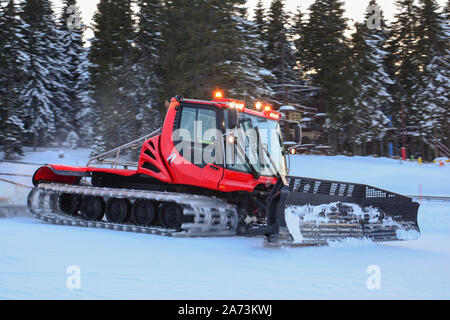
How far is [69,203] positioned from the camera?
12.8 metres

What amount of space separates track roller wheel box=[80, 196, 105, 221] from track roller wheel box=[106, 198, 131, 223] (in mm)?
372

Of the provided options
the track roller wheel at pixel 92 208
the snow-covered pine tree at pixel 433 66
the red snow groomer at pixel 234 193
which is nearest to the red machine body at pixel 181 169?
the red snow groomer at pixel 234 193

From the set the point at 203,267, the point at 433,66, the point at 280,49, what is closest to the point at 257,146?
the point at 203,267

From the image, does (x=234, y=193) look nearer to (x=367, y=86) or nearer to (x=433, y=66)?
(x=367, y=86)

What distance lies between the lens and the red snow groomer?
891 cm

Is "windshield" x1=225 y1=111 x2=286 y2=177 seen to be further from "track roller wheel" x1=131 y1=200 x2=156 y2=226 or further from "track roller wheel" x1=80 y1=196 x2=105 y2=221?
"track roller wheel" x1=80 y1=196 x2=105 y2=221

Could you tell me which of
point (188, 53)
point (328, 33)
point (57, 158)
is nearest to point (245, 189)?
point (188, 53)

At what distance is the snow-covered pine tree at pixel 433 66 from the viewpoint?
145ft

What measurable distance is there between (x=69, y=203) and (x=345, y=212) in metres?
6.97

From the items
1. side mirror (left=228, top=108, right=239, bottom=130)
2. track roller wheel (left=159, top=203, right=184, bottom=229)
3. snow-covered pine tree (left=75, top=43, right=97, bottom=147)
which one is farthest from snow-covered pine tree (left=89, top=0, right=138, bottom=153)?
side mirror (left=228, top=108, right=239, bottom=130)

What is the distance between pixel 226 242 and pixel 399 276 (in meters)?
3.61

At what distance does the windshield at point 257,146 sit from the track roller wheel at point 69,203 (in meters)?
4.74

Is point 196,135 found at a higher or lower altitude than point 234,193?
higher
